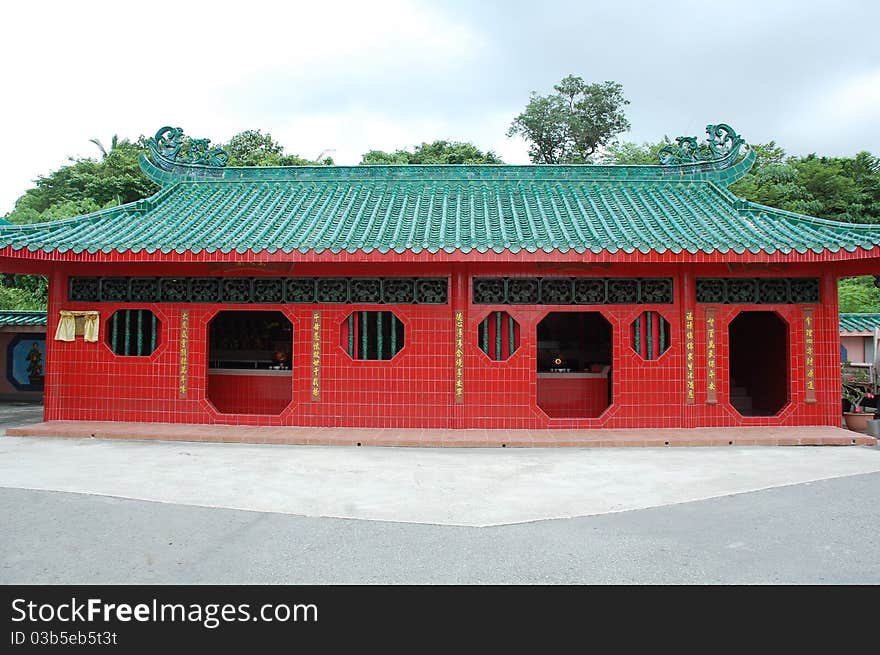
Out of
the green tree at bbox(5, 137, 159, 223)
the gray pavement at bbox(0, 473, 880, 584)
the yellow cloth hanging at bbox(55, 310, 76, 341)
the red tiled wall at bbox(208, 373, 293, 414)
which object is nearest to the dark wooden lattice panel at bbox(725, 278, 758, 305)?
the gray pavement at bbox(0, 473, 880, 584)

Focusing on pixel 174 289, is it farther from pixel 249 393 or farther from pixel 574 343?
pixel 574 343

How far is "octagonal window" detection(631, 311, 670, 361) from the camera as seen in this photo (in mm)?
8523

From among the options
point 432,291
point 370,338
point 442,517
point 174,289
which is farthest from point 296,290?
point 442,517

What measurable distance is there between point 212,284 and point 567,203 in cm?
541

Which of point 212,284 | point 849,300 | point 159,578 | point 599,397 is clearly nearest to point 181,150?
point 212,284

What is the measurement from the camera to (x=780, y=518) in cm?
461

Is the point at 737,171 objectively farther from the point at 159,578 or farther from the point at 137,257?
the point at 159,578

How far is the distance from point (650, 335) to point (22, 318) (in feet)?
41.9

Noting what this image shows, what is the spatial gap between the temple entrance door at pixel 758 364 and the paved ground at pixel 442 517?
141 inches

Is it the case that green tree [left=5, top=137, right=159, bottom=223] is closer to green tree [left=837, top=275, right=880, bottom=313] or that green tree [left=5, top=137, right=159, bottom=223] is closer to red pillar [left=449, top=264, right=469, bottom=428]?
red pillar [left=449, top=264, right=469, bottom=428]

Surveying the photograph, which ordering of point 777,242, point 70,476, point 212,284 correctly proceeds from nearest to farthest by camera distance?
point 70,476, point 777,242, point 212,284

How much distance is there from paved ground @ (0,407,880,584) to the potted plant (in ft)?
5.43

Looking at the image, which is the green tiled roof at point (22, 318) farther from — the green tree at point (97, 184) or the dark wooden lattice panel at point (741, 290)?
the dark wooden lattice panel at point (741, 290)
